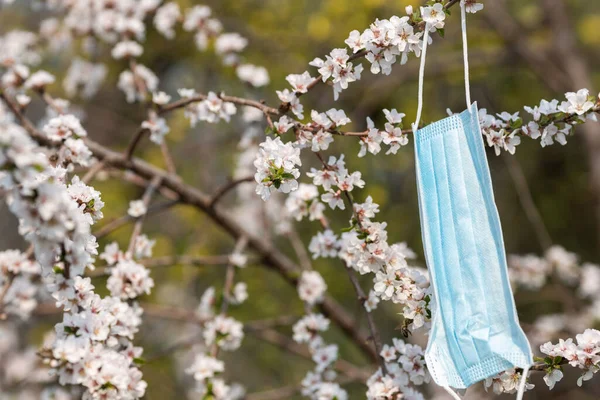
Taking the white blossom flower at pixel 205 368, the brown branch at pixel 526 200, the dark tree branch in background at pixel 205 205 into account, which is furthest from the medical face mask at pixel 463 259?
the brown branch at pixel 526 200

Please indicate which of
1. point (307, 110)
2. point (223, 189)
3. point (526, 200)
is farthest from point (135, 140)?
point (307, 110)

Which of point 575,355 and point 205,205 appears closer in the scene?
point 575,355

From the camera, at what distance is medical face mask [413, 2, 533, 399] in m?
1.20

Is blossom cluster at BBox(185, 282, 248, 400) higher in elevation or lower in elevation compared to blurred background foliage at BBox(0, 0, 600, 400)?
lower

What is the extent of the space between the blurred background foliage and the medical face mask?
2.24 meters

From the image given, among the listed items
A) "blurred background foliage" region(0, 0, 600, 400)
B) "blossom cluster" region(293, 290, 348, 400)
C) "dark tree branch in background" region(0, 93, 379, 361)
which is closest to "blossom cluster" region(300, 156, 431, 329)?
"blossom cluster" region(293, 290, 348, 400)

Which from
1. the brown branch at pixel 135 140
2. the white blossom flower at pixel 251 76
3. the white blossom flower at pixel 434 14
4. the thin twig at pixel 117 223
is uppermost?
the white blossom flower at pixel 251 76

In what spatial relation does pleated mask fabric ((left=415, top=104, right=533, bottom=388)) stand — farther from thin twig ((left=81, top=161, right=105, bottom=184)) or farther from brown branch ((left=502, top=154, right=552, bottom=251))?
brown branch ((left=502, top=154, right=552, bottom=251))

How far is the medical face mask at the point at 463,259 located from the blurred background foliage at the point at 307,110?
2239 mm

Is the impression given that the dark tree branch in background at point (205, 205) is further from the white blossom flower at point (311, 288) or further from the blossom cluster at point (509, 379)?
the blossom cluster at point (509, 379)

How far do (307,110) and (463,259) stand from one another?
2.79 metres

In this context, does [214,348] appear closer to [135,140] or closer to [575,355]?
[135,140]

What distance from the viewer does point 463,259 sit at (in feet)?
4.13

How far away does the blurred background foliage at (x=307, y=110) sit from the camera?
3.90m
